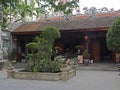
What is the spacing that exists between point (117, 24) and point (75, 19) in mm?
7497

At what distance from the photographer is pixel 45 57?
565 inches

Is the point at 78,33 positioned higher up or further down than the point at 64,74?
higher up

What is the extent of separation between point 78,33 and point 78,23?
0.85 m

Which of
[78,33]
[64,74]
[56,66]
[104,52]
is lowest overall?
[64,74]

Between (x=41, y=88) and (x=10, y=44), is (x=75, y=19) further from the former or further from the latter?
(x=41, y=88)

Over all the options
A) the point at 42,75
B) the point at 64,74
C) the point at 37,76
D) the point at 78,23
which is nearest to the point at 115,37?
the point at 78,23

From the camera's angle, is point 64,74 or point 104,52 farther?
point 104,52

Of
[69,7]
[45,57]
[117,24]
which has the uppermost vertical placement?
[117,24]

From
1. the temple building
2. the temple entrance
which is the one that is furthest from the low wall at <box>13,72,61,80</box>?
the temple entrance

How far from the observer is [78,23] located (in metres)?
24.4

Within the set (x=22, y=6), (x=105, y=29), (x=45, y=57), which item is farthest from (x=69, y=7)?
(x=105, y=29)

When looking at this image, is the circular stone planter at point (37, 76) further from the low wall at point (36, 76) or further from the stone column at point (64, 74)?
the stone column at point (64, 74)

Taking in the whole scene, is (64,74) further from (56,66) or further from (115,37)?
(115,37)

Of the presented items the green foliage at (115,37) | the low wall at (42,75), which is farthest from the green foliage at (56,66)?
the green foliage at (115,37)
